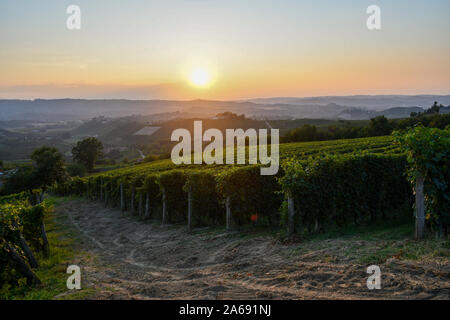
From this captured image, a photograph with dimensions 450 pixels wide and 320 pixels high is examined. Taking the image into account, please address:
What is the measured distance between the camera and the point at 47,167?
2841 cm

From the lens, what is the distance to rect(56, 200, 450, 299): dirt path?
235 inches

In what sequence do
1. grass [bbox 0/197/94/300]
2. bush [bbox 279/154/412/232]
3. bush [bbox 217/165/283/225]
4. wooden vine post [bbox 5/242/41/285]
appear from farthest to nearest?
bush [bbox 217/165/283/225]
bush [bbox 279/154/412/232]
wooden vine post [bbox 5/242/41/285]
grass [bbox 0/197/94/300]

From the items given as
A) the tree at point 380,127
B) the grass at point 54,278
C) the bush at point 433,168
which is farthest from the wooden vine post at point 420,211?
the tree at point 380,127

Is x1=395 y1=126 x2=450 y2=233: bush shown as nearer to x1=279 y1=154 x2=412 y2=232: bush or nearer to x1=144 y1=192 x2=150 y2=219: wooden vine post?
x1=279 y1=154 x2=412 y2=232: bush

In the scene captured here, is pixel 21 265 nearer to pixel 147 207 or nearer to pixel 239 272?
pixel 239 272

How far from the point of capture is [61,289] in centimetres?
761

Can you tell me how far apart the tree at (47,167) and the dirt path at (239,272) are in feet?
59.2

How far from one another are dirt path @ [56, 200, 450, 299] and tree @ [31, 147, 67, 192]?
18057 millimetres

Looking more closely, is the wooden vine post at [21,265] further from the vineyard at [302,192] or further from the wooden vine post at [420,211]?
the wooden vine post at [420,211]

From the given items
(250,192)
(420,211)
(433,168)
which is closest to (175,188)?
(250,192)

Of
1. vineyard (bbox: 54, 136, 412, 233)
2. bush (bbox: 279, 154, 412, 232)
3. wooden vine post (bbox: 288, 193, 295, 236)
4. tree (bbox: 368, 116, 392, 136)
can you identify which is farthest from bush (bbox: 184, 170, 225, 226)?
tree (bbox: 368, 116, 392, 136)

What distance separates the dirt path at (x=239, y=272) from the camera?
5961 millimetres
